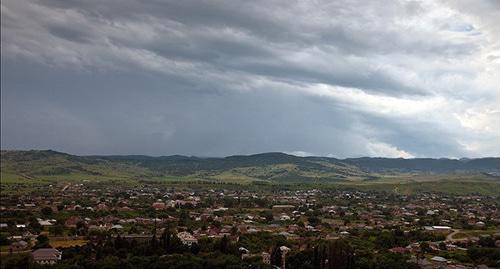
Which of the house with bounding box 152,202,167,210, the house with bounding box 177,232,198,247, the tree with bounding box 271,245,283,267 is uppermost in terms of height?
the house with bounding box 152,202,167,210

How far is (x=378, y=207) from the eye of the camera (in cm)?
10581

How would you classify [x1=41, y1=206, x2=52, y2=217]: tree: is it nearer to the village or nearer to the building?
the village

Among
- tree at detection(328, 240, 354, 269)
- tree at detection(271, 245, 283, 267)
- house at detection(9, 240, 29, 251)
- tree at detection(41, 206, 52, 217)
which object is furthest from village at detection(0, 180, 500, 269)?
tree at detection(328, 240, 354, 269)

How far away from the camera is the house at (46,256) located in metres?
41.5

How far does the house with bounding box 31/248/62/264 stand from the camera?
41500mm

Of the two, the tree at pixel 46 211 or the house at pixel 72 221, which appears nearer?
the house at pixel 72 221

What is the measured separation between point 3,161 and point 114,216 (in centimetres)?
13068

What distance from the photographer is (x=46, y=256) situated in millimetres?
42812

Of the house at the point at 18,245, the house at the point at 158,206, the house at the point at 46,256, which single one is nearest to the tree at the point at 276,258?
the house at the point at 46,256

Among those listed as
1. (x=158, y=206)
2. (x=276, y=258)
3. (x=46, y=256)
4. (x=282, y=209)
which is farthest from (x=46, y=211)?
(x=282, y=209)

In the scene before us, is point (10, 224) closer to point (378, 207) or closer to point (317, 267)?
point (317, 267)

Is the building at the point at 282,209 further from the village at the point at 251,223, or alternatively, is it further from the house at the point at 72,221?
the house at the point at 72,221

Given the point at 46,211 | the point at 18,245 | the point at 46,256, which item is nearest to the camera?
the point at 46,256

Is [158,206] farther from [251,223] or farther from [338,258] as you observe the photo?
[338,258]
